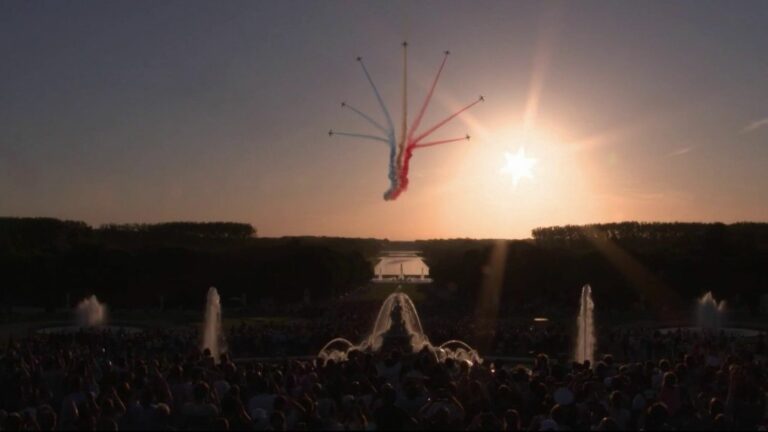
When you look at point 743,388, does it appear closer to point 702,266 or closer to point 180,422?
point 180,422

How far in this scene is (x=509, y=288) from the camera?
238 ft

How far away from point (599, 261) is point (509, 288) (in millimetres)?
8001

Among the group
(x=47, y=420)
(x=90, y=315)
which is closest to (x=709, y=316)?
(x=90, y=315)

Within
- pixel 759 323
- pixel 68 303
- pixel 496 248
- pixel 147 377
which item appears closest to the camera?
pixel 147 377

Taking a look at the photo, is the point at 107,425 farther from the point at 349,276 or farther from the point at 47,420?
the point at 349,276

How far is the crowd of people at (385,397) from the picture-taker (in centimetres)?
957

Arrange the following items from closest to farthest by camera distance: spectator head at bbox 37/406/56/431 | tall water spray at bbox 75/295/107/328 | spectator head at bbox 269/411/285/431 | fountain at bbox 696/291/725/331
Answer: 1. spectator head at bbox 269/411/285/431
2. spectator head at bbox 37/406/56/431
3. fountain at bbox 696/291/725/331
4. tall water spray at bbox 75/295/107/328

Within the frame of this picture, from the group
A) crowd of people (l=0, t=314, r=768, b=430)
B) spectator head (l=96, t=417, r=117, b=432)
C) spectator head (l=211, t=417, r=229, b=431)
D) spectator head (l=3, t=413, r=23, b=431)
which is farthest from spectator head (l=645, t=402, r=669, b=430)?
spectator head (l=3, t=413, r=23, b=431)

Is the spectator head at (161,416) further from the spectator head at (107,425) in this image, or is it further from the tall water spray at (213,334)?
the tall water spray at (213,334)

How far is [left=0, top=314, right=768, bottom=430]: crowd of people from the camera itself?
9.57m

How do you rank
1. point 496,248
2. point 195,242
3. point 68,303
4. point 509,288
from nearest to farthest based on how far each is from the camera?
1. point 68,303
2. point 509,288
3. point 496,248
4. point 195,242

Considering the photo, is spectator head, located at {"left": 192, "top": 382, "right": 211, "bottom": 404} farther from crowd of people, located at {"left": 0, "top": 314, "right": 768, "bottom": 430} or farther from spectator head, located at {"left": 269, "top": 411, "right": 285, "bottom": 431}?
spectator head, located at {"left": 269, "top": 411, "right": 285, "bottom": 431}

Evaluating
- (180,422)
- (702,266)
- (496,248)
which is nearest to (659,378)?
(180,422)

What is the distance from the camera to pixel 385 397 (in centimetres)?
→ 994
